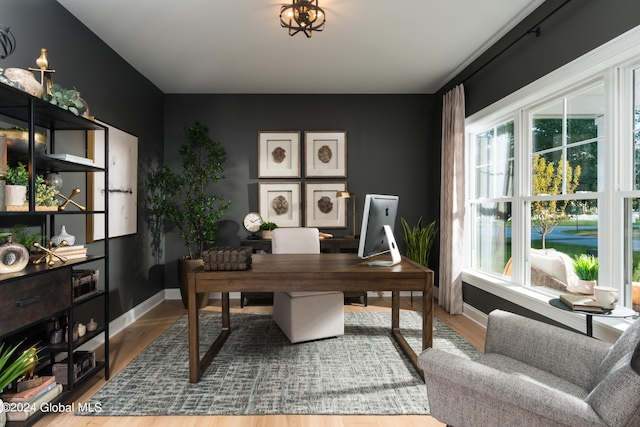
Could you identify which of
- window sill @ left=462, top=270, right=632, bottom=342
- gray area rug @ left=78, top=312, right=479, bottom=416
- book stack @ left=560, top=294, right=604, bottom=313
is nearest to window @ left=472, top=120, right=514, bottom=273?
window sill @ left=462, top=270, right=632, bottom=342

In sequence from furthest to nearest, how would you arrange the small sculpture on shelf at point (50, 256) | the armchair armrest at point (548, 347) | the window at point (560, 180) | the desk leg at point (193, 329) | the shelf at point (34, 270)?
the desk leg at point (193, 329) < the window at point (560, 180) < the small sculpture on shelf at point (50, 256) < the shelf at point (34, 270) < the armchair armrest at point (548, 347)

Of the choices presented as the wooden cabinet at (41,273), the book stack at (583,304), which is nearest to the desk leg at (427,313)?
the book stack at (583,304)

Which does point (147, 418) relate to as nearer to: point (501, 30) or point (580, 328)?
point (580, 328)

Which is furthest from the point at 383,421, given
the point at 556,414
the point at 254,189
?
the point at 254,189

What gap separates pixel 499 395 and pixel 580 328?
1.46 meters

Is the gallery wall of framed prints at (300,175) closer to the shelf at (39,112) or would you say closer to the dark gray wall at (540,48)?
the dark gray wall at (540,48)

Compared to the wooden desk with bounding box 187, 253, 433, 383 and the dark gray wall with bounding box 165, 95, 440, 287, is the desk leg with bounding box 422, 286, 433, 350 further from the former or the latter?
the dark gray wall with bounding box 165, 95, 440, 287

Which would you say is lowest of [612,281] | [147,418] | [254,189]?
[147,418]

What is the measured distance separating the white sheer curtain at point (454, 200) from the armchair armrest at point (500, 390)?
2.57 m

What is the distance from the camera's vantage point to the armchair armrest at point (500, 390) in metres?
1.15

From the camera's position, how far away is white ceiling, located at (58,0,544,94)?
105 inches

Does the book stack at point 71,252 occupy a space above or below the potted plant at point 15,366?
above

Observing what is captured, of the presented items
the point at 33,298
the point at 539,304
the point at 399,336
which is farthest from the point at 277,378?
the point at 539,304

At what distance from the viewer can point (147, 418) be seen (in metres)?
1.97
